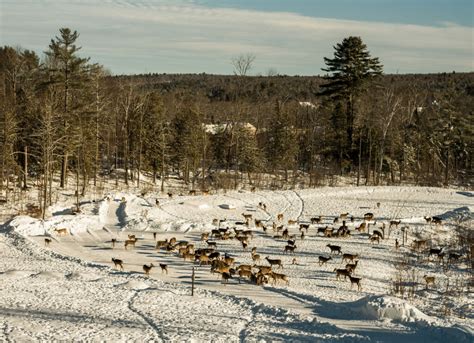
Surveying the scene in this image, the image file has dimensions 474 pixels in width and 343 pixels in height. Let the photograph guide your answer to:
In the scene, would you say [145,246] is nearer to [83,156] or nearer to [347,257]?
[347,257]

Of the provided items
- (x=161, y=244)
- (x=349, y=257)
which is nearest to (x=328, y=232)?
(x=349, y=257)

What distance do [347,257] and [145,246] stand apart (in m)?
11.3

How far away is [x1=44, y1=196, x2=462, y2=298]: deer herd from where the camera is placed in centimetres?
2220

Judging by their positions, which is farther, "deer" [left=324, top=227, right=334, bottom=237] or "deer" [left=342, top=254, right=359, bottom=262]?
"deer" [left=324, top=227, right=334, bottom=237]

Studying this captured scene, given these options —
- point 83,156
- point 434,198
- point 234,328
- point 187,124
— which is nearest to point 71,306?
point 234,328

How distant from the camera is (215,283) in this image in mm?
21703

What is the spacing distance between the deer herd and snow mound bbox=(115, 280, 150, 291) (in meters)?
1.30

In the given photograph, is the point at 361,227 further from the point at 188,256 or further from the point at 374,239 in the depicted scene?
the point at 188,256

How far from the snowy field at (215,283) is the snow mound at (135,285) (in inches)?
2.3

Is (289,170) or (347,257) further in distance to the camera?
(289,170)

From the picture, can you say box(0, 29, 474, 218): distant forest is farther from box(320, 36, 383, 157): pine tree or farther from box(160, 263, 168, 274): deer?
box(160, 263, 168, 274): deer

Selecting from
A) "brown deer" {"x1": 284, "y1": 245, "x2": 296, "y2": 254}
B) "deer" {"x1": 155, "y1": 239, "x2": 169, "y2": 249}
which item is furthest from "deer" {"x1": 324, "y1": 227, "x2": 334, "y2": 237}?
"deer" {"x1": 155, "y1": 239, "x2": 169, "y2": 249}

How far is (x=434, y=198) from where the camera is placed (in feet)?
151

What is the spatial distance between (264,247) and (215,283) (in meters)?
7.84
